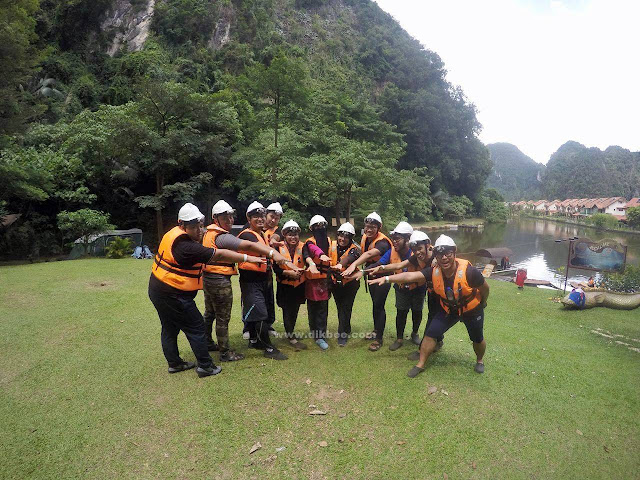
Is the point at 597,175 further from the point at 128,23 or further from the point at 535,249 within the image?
the point at 128,23

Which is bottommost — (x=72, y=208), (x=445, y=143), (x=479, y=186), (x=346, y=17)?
(x=72, y=208)

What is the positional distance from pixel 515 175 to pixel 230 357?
158259 millimetres

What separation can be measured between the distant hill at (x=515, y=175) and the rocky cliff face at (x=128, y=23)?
98.4 m

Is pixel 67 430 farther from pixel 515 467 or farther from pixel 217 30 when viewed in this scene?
pixel 217 30

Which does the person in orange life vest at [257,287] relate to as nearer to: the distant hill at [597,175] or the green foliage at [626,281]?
the green foliage at [626,281]

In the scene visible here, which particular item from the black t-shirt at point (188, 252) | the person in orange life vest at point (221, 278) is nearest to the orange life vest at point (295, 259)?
the person in orange life vest at point (221, 278)

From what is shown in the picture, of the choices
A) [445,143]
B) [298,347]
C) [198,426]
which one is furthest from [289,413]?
[445,143]

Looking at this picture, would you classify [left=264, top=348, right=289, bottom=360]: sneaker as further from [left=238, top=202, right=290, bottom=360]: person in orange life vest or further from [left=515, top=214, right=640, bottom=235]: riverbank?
[left=515, top=214, right=640, bottom=235]: riverbank

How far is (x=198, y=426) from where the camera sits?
3.35 metres

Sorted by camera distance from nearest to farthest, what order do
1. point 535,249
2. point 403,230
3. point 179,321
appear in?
point 179,321
point 403,230
point 535,249

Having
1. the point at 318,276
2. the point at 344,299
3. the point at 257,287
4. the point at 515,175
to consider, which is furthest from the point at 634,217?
the point at 515,175

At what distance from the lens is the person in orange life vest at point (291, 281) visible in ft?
15.9

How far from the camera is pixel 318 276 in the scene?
483 centimetres

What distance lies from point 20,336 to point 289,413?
15.7 feet
